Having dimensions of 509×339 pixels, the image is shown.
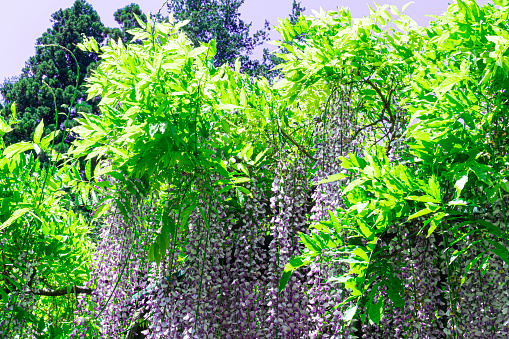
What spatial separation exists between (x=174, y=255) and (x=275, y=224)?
67 centimetres

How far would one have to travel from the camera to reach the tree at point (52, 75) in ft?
66.2

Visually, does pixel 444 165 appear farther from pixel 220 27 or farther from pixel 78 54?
pixel 78 54

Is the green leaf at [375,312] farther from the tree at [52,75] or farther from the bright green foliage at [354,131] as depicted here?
the tree at [52,75]

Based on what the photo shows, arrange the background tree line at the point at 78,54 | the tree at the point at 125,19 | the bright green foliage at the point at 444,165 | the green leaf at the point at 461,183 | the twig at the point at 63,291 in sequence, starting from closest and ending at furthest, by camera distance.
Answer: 1. the green leaf at the point at 461,183
2. the bright green foliage at the point at 444,165
3. the twig at the point at 63,291
4. the background tree line at the point at 78,54
5. the tree at the point at 125,19

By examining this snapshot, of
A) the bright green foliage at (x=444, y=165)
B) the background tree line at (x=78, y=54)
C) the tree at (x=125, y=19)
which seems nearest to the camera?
the bright green foliage at (x=444, y=165)

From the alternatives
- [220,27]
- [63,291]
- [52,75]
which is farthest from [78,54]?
[63,291]

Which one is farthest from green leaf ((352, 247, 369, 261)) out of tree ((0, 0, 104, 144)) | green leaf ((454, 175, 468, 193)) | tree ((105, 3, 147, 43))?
tree ((105, 3, 147, 43))

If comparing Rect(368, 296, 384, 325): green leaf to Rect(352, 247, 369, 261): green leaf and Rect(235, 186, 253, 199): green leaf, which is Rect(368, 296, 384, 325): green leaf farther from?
Rect(235, 186, 253, 199): green leaf

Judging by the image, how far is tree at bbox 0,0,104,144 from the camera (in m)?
20.2

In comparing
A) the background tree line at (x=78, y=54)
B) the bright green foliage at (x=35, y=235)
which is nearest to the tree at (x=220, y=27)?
the background tree line at (x=78, y=54)

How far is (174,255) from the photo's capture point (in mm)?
3020

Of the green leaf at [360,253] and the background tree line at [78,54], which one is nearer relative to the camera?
the green leaf at [360,253]

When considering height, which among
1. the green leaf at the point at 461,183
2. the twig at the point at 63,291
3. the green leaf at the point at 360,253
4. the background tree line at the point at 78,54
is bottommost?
the green leaf at the point at 360,253

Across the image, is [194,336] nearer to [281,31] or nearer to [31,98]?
[281,31]
